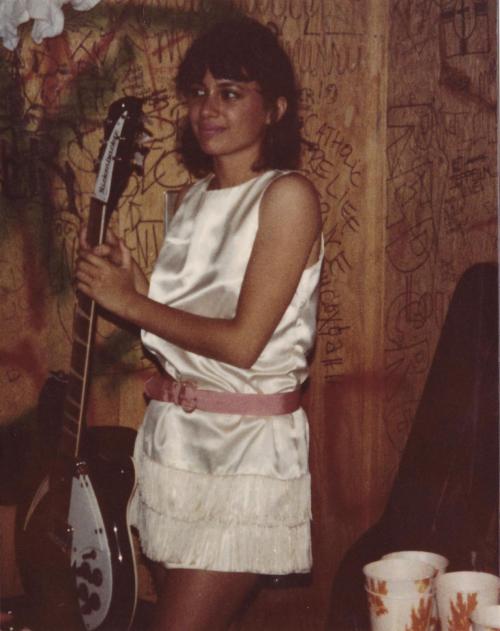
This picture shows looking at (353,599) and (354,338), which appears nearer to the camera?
(353,599)

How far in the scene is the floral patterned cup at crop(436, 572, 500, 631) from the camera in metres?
1.28

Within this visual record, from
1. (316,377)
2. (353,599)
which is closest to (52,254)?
(316,377)

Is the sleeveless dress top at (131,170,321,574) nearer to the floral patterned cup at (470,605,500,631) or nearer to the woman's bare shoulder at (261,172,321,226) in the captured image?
the woman's bare shoulder at (261,172,321,226)

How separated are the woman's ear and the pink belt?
0.53 meters

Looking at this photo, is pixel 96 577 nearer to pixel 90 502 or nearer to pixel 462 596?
pixel 90 502

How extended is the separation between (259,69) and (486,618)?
106cm

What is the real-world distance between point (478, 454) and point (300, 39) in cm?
112

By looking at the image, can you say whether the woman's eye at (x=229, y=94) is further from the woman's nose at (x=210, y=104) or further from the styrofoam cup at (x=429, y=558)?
the styrofoam cup at (x=429, y=558)

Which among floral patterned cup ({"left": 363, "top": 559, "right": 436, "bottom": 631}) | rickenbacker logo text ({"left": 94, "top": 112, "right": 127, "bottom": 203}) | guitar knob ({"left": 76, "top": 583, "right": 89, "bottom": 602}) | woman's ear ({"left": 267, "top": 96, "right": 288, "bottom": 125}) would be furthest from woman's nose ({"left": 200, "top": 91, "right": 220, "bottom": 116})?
guitar knob ({"left": 76, "top": 583, "right": 89, "bottom": 602})

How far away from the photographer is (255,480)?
1.68 metres

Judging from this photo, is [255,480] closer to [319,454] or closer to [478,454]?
[478,454]

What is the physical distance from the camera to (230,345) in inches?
64.4

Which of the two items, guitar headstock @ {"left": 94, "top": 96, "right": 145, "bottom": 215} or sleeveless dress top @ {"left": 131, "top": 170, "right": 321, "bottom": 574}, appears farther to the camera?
guitar headstock @ {"left": 94, "top": 96, "right": 145, "bottom": 215}


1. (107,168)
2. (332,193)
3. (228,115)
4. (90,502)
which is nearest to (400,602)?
(90,502)
